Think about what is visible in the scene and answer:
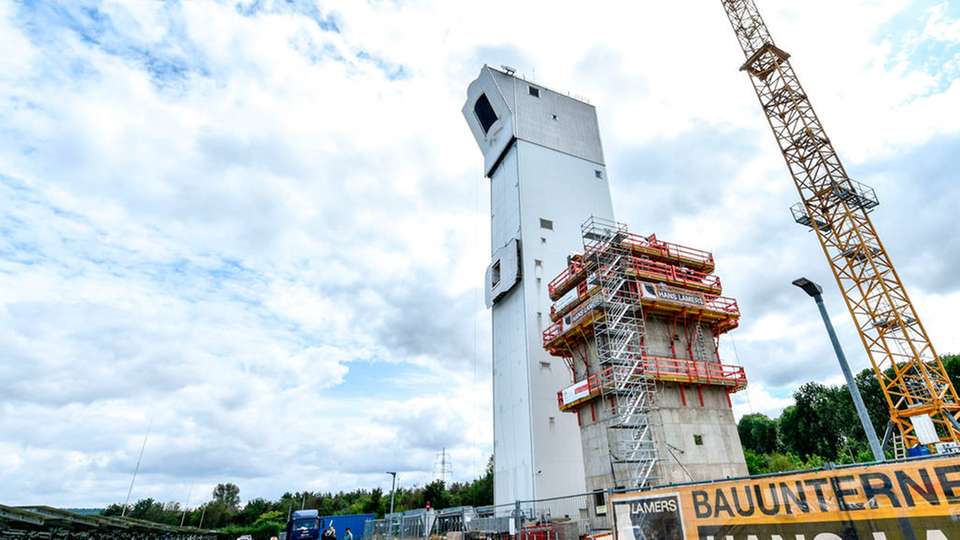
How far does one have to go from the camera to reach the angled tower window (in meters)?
49.1

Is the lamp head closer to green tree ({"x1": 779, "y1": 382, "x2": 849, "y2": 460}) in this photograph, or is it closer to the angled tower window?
the angled tower window

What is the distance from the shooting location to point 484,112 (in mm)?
50219

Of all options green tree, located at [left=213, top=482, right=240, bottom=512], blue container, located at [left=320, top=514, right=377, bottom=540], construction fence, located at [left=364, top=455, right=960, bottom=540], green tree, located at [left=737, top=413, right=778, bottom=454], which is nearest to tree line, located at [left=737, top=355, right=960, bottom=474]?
green tree, located at [left=737, top=413, right=778, bottom=454]

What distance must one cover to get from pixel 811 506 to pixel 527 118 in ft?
140

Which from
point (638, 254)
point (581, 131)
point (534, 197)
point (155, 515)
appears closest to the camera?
point (638, 254)

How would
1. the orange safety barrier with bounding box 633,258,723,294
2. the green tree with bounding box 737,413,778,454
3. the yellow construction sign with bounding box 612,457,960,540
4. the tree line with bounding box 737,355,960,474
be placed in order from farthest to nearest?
1. the green tree with bounding box 737,413,778,454
2. the tree line with bounding box 737,355,960,474
3. the orange safety barrier with bounding box 633,258,723,294
4. the yellow construction sign with bounding box 612,457,960,540

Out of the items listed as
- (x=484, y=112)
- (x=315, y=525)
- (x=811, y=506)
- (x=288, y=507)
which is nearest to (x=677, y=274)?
(x=811, y=506)

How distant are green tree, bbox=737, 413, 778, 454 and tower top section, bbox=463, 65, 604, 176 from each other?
2084 inches

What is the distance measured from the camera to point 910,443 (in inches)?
1331

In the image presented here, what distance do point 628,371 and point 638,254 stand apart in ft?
26.6

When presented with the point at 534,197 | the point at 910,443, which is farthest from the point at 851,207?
the point at 534,197

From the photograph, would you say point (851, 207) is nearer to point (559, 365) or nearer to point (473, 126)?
point (559, 365)

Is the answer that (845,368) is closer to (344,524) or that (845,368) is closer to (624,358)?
(624,358)

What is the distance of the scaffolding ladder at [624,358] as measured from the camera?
73.4ft
